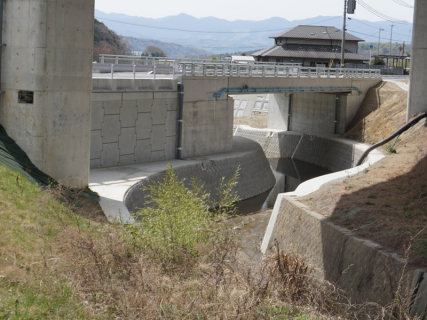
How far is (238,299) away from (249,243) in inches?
519

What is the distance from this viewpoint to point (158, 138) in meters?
27.9

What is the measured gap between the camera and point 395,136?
3275 cm

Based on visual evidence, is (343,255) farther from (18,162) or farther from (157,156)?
(157,156)

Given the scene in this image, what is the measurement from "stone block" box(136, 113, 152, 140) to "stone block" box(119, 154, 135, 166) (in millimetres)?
1107

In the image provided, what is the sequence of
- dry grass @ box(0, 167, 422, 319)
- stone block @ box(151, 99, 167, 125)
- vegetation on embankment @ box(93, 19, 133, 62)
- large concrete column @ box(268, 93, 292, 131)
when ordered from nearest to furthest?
dry grass @ box(0, 167, 422, 319) → stone block @ box(151, 99, 167, 125) → large concrete column @ box(268, 93, 292, 131) → vegetation on embankment @ box(93, 19, 133, 62)

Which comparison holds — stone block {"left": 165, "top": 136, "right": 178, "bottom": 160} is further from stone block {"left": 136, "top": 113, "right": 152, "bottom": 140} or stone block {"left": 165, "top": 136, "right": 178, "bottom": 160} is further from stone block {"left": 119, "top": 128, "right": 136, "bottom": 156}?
stone block {"left": 119, "top": 128, "right": 136, "bottom": 156}

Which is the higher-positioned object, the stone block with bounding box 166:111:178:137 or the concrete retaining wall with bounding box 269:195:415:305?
the stone block with bounding box 166:111:178:137

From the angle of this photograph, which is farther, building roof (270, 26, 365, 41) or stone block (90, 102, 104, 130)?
building roof (270, 26, 365, 41)

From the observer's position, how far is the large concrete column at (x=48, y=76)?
17234 millimetres

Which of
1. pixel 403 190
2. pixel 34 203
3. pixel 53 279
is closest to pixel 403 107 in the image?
pixel 403 190

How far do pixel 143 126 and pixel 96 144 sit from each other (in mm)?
3279

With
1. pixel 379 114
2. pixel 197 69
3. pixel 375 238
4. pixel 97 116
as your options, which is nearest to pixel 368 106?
pixel 379 114

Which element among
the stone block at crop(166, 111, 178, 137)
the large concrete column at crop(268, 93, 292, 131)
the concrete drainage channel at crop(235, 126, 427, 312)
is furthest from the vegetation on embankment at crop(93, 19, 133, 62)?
the concrete drainage channel at crop(235, 126, 427, 312)

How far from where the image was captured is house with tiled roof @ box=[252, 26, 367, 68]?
72188mm
